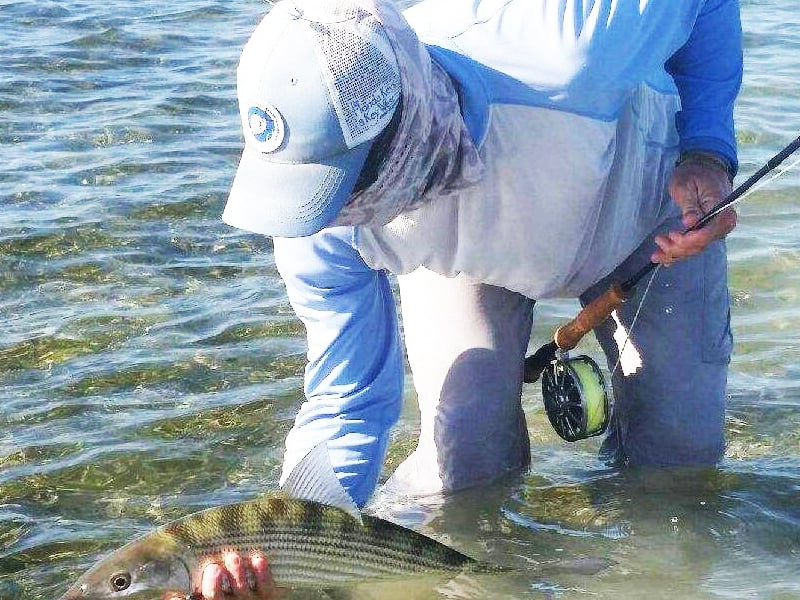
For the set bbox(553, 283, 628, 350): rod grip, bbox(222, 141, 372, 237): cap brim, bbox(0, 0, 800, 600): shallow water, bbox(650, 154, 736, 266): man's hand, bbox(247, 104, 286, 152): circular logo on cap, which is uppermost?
bbox(247, 104, 286, 152): circular logo on cap

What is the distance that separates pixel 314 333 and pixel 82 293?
2.48 meters

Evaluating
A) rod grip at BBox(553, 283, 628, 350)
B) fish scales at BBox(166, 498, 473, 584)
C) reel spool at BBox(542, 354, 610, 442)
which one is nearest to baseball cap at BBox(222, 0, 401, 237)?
fish scales at BBox(166, 498, 473, 584)

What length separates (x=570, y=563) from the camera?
409 cm

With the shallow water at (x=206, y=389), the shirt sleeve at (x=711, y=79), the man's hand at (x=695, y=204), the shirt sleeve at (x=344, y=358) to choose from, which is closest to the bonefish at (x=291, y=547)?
the shallow water at (x=206, y=389)

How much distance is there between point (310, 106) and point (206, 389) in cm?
255

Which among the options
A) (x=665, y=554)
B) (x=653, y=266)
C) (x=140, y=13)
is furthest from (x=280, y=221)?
(x=140, y=13)

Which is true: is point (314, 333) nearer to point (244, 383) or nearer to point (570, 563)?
point (570, 563)

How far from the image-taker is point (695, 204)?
12.5 feet

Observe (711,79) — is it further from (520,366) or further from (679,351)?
(520,366)

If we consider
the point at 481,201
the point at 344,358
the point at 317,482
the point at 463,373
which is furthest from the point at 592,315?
the point at 317,482

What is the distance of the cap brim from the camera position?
3.13m

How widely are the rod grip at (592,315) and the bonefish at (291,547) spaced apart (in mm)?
824

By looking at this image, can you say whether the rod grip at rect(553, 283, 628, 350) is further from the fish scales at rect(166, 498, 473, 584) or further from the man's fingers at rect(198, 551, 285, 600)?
the man's fingers at rect(198, 551, 285, 600)

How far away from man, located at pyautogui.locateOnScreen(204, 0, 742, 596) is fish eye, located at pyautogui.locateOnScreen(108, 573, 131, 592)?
0.66 ft
